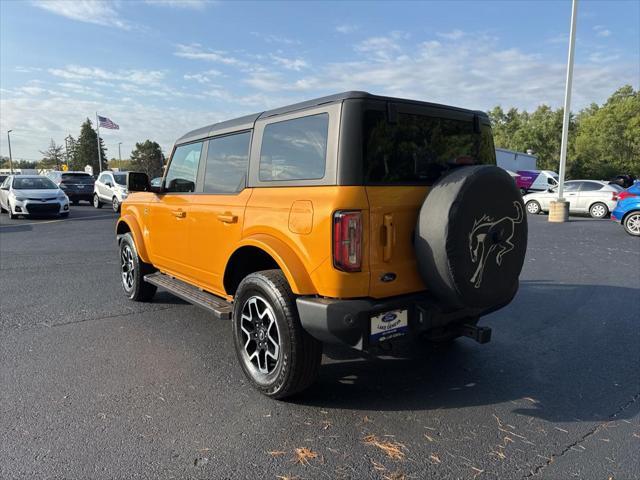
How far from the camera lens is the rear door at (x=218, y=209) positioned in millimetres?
3689

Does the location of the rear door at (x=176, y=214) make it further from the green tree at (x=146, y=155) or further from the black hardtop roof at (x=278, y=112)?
the green tree at (x=146, y=155)

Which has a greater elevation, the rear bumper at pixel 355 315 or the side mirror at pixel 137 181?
the side mirror at pixel 137 181

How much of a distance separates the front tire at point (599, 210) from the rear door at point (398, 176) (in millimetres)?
17243

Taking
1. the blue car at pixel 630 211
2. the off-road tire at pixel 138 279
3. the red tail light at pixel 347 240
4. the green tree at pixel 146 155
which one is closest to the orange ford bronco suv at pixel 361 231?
the red tail light at pixel 347 240

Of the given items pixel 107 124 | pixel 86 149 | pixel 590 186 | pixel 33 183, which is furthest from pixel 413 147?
pixel 86 149

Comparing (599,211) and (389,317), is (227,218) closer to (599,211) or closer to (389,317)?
(389,317)

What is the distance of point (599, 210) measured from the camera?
17.6 metres

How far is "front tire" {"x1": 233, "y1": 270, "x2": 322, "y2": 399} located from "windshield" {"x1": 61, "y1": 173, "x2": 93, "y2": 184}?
22089mm

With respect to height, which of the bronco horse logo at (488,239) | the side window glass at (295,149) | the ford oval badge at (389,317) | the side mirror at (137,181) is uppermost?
the side window glass at (295,149)

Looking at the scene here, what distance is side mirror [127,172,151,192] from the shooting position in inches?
192

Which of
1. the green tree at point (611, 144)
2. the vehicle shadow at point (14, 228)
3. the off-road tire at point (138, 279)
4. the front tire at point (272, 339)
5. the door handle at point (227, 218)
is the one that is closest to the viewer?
the front tire at point (272, 339)

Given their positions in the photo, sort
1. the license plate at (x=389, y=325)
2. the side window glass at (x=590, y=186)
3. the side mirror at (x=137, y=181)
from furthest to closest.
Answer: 1. the side window glass at (x=590, y=186)
2. the side mirror at (x=137, y=181)
3. the license plate at (x=389, y=325)

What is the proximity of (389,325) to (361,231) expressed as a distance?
66 cm

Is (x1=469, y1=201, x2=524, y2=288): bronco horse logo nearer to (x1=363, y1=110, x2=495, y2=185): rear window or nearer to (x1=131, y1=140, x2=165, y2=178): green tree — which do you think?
(x1=363, y1=110, x2=495, y2=185): rear window
